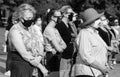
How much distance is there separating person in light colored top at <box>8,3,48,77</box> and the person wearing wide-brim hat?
0.69 metres

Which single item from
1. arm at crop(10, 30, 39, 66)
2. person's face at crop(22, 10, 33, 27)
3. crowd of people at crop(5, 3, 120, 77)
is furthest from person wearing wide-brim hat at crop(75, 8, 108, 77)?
person's face at crop(22, 10, 33, 27)

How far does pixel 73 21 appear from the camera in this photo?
8.41 m

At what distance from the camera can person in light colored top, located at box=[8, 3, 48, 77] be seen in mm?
5316

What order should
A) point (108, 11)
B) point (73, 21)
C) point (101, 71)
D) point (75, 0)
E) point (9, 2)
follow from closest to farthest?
point (101, 71) < point (73, 21) < point (108, 11) < point (75, 0) < point (9, 2)

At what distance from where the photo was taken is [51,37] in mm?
7574

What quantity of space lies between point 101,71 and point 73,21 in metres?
3.47

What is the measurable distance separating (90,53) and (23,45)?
939 millimetres

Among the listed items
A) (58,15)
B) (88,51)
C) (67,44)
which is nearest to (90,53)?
(88,51)

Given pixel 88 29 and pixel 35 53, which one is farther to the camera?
pixel 35 53

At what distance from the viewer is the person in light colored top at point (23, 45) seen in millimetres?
5316

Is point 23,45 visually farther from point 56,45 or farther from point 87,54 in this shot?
point 56,45

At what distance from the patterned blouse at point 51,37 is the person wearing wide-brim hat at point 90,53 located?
8.00 feet

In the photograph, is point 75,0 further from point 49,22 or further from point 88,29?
point 88,29

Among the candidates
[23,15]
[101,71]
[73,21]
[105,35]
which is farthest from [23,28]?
[105,35]
